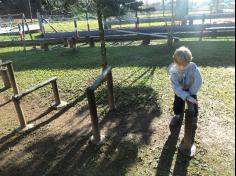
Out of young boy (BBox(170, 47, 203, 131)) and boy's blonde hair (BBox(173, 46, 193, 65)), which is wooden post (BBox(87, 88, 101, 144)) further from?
boy's blonde hair (BBox(173, 46, 193, 65))

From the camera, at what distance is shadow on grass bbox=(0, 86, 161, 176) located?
4.00m

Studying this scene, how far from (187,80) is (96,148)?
1.69 m

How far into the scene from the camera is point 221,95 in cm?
589

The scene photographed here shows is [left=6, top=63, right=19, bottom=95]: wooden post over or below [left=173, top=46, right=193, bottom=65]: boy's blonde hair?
below

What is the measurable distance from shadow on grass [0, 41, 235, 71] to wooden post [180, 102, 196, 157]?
Result: 4.46 metres

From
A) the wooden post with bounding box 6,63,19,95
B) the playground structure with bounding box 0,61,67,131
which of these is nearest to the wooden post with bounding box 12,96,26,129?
the playground structure with bounding box 0,61,67,131

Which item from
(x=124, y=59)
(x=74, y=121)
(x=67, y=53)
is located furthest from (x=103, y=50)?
(x=67, y=53)

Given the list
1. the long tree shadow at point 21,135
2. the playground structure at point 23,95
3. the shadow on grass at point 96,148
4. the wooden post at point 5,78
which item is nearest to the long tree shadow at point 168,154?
Result: the shadow on grass at point 96,148

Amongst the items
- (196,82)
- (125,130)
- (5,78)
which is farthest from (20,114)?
(196,82)

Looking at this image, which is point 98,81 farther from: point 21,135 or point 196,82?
point 21,135

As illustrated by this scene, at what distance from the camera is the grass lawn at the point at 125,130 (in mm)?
3951

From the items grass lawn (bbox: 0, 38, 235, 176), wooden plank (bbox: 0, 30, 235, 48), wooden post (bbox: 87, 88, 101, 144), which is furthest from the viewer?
wooden plank (bbox: 0, 30, 235, 48)

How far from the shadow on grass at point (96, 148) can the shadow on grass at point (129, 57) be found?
3.48 metres

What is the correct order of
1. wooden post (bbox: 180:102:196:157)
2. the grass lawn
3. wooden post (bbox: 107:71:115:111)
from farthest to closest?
wooden post (bbox: 107:71:115:111) < the grass lawn < wooden post (bbox: 180:102:196:157)
